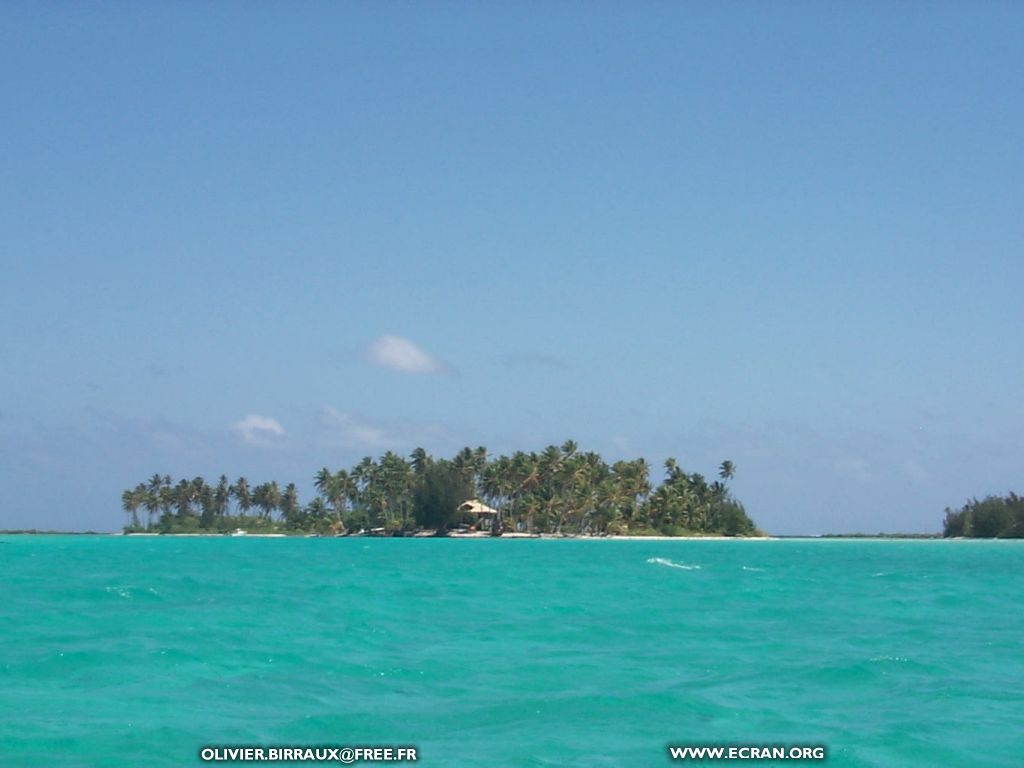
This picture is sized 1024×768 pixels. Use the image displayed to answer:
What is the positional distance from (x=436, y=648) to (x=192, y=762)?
11692 millimetres

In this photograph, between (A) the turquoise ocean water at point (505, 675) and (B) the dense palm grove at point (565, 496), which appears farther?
(B) the dense palm grove at point (565, 496)

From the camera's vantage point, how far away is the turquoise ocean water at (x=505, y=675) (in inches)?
626

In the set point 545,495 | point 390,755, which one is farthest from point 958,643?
point 545,495

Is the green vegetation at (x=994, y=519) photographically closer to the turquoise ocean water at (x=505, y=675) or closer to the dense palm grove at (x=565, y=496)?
the dense palm grove at (x=565, y=496)

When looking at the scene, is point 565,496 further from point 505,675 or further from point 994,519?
point 505,675

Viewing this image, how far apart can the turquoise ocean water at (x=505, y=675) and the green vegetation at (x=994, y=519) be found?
6235 inches

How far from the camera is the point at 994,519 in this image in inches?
7431

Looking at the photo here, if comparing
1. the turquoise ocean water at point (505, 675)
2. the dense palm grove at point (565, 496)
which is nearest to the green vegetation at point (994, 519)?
the dense palm grove at point (565, 496)

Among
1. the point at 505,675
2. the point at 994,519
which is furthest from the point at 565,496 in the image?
the point at 505,675

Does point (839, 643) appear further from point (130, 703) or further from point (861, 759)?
point (130, 703)

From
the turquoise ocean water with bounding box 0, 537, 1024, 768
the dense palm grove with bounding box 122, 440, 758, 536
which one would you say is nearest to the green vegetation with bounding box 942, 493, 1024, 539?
the dense palm grove with bounding box 122, 440, 758, 536

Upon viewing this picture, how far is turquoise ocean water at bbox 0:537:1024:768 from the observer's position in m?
15.9

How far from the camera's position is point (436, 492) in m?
168

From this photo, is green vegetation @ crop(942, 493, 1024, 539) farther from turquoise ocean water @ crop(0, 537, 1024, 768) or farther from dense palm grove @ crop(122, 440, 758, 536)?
turquoise ocean water @ crop(0, 537, 1024, 768)
